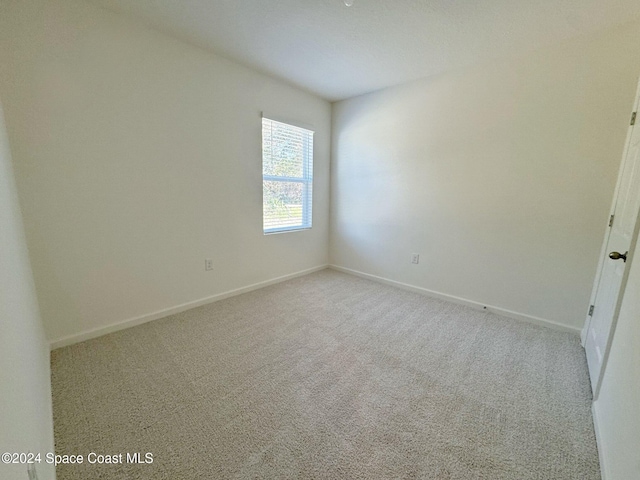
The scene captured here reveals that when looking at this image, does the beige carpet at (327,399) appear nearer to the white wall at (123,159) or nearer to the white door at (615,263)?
the white door at (615,263)

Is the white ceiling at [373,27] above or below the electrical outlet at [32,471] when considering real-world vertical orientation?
above

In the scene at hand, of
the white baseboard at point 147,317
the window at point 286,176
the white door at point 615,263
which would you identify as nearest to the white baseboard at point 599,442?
the white door at point 615,263

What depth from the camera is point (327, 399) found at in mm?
1547

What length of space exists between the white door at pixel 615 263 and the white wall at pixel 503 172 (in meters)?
0.18

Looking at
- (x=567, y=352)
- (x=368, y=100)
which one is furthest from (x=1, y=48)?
(x=567, y=352)

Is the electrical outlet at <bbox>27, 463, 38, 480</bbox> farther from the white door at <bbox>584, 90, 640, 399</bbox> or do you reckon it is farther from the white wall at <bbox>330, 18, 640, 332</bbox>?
the white wall at <bbox>330, 18, 640, 332</bbox>

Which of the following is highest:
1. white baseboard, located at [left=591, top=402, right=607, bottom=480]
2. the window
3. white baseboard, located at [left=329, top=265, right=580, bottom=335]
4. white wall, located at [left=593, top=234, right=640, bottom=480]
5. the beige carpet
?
the window

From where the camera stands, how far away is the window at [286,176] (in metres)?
3.17

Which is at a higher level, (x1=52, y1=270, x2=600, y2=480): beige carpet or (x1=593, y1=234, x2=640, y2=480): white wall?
(x1=593, y1=234, x2=640, y2=480): white wall

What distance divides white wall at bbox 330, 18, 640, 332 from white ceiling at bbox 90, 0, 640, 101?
0.84 feet

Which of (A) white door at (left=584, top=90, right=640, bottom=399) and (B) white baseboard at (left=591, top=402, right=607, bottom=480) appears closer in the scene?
(B) white baseboard at (left=591, top=402, right=607, bottom=480)

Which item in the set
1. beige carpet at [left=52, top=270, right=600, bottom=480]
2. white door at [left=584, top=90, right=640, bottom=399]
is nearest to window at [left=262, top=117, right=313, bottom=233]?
beige carpet at [left=52, top=270, right=600, bottom=480]

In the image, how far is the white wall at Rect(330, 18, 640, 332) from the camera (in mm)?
2104

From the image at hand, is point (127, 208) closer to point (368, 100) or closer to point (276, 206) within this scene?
point (276, 206)
